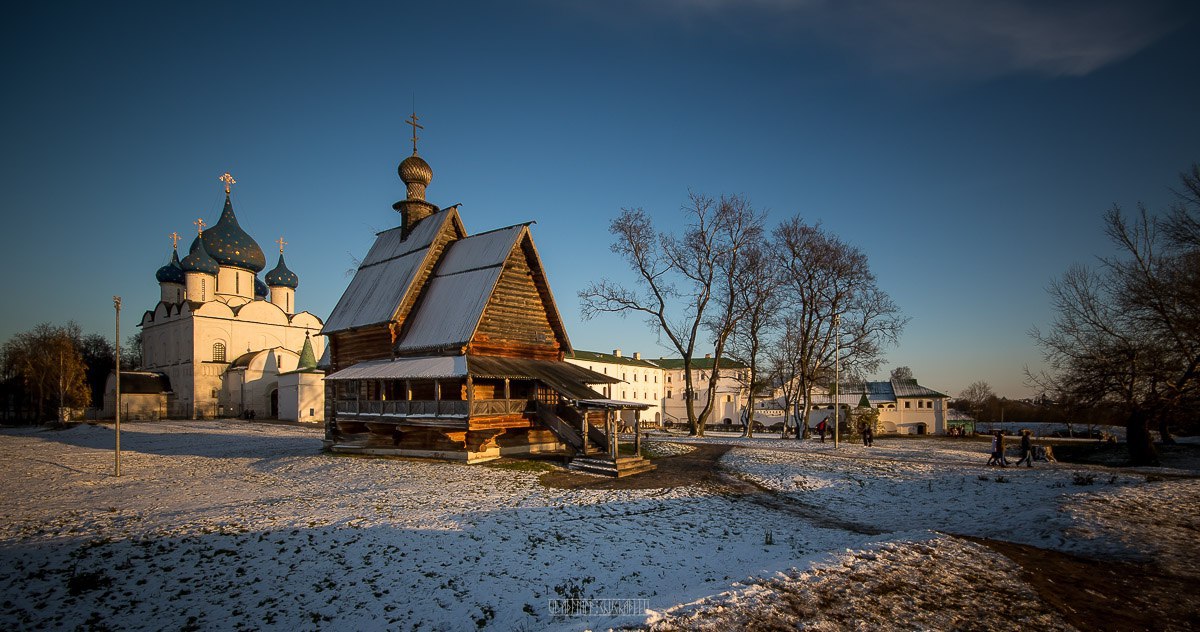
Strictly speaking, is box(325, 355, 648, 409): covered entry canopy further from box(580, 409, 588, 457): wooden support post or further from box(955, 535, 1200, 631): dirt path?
box(955, 535, 1200, 631): dirt path

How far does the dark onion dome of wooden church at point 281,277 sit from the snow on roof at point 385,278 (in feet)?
169

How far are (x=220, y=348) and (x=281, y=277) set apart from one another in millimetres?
13862

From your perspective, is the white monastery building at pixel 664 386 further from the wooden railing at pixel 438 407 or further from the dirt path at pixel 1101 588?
the dirt path at pixel 1101 588

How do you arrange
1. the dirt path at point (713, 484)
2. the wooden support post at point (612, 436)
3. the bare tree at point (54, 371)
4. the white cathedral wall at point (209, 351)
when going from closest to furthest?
the dirt path at point (713, 484), the wooden support post at point (612, 436), the bare tree at point (54, 371), the white cathedral wall at point (209, 351)

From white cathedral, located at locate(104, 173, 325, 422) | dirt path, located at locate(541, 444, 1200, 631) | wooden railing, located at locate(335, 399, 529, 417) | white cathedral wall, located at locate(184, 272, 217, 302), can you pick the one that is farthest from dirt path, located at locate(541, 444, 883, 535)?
white cathedral wall, located at locate(184, 272, 217, 302)

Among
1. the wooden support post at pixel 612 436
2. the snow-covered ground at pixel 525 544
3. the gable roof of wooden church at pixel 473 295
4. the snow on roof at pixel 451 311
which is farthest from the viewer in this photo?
the gable roof of wooden church at pixel 473 295

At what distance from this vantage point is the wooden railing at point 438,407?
67.2 feet

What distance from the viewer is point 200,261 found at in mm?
63625

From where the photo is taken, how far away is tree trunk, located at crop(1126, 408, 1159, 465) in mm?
24062

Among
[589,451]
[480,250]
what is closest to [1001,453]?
[589,451]

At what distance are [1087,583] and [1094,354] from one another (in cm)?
2046

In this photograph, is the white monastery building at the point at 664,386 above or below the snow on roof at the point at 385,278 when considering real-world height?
below

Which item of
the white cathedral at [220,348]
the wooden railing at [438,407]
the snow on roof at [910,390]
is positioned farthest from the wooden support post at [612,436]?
the snow on roof at [910,390]

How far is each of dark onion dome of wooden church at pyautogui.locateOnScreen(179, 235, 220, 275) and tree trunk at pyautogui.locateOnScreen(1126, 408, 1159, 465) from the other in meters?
78.4
